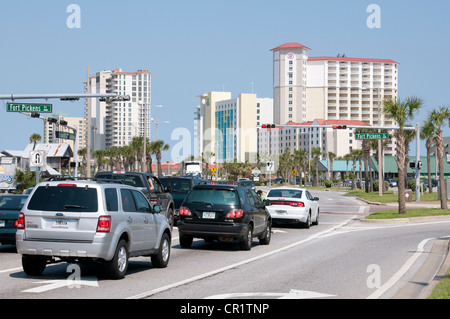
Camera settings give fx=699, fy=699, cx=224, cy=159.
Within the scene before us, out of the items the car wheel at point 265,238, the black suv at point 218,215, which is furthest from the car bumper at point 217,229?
the car wheel at point 265,238

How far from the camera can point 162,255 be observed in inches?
581

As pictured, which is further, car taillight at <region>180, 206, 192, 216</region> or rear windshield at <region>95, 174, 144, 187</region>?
rear windshield at <region>95, 174, 144, 187</region>

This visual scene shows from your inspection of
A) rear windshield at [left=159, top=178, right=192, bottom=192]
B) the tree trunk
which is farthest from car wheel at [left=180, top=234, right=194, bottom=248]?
the tree trunk

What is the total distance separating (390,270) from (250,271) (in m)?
3.02

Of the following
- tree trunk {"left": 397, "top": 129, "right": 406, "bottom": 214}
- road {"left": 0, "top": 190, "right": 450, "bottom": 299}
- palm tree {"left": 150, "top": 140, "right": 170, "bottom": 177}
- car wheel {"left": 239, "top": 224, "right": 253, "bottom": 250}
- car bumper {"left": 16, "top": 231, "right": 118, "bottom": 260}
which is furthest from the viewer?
palm tree {"left": 150, "top": 140, "right": 170, "bottom": 177}

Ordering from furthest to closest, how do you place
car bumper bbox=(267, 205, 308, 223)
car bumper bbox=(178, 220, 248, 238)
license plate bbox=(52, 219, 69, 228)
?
car bumper bbox=(267, 205, 308, 223) → car bumper bbox=(178, 220, 248, 238) → license plate bbox=(52, 219, 69, 228)

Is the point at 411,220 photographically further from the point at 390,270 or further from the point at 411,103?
the point at 390,270

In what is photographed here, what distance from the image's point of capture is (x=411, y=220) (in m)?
32.7

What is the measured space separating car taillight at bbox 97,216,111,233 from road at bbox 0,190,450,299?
92 cm

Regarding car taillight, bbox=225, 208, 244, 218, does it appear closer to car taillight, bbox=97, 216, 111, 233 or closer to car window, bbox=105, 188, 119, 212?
car window, bbox=105, 188, 119, 212

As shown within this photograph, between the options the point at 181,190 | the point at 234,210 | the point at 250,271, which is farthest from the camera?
the point at 181,190

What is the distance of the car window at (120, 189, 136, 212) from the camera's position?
13.3 meters
